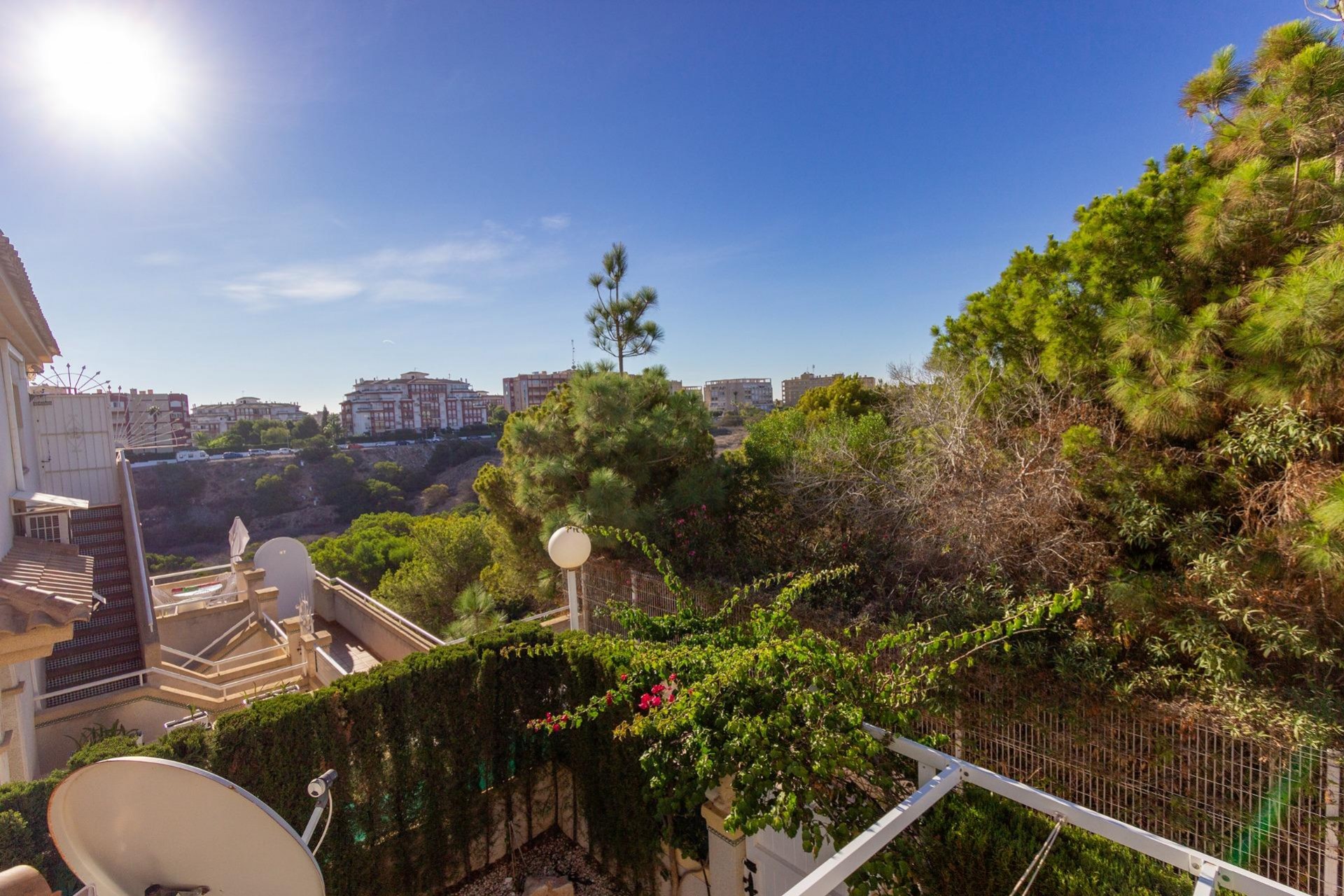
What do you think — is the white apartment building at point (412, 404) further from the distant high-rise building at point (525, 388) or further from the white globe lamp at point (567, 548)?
the white globe lamp at point (567, 548)

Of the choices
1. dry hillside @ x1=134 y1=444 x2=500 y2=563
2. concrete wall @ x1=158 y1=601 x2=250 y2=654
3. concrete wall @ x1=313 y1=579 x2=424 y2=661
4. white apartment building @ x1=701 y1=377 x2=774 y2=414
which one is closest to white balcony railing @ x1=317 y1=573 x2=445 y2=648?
concrete wall @ x1=313 y1=579 x2=424 y2=661

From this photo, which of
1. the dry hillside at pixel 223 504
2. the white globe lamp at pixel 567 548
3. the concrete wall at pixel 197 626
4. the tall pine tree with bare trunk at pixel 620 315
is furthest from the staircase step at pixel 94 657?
the dry hillside at pixel 223 504

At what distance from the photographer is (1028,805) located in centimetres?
193

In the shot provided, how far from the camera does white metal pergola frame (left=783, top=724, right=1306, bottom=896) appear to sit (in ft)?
4.80

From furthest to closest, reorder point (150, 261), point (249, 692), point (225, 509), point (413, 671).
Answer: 1. point (225, 509)
2. point (150, 261)
3. point (249, 692)
4. point (413, 671)

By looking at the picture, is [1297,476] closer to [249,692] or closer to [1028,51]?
[1028,51]

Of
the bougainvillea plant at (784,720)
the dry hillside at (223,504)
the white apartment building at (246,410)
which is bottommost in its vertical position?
the dry hillside at (223,504)

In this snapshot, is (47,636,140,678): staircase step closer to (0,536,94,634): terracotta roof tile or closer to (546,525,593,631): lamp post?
(0,536,94,634): terracotta roof tile

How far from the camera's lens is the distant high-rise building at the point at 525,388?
73.2 meters

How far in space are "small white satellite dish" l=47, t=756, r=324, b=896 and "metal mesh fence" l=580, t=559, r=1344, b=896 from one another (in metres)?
3.04

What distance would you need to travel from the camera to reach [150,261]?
9.27 m

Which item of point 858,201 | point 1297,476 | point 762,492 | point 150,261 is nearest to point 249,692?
point 762,492

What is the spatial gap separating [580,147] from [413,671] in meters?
7.57

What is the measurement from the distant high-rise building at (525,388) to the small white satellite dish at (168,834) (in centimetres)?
7126
